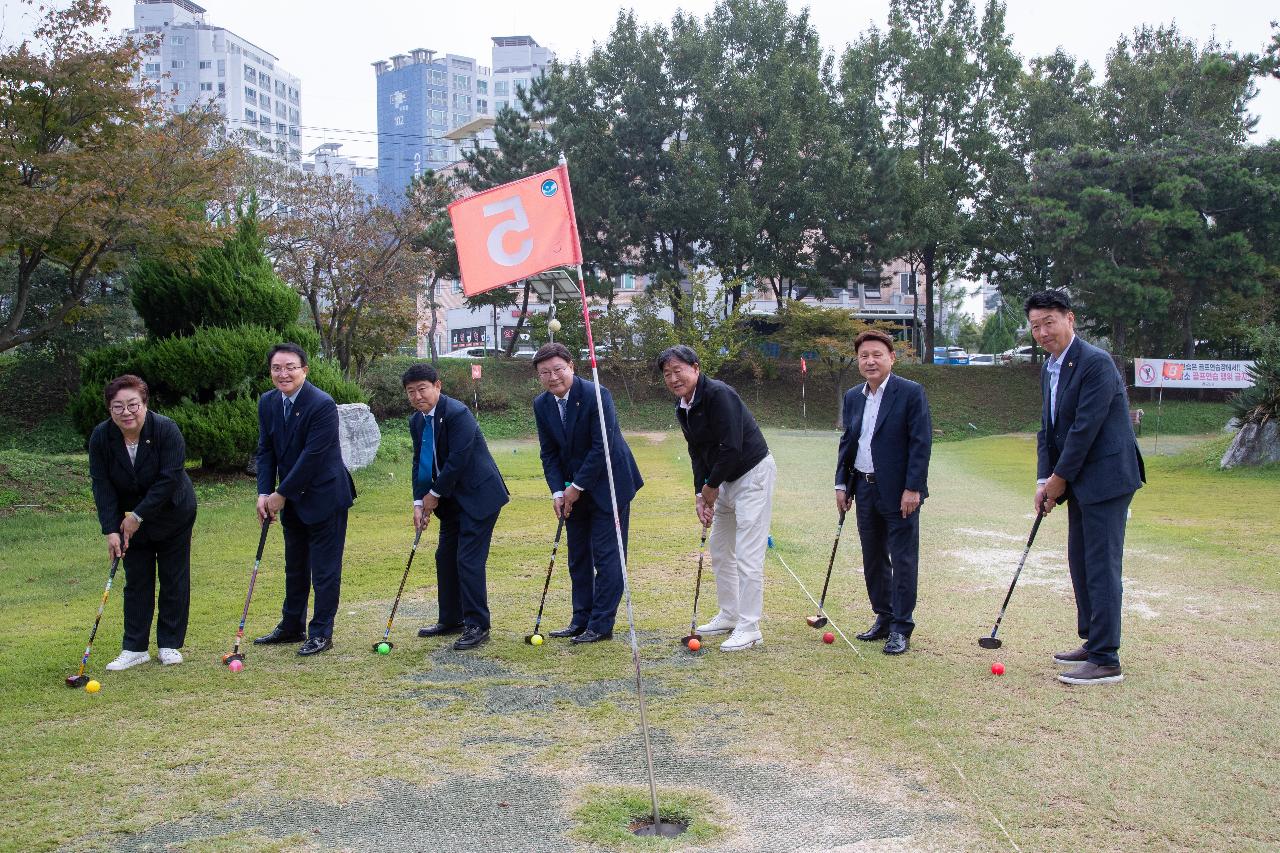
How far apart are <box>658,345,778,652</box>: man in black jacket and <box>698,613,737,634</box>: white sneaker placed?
25 centimetres

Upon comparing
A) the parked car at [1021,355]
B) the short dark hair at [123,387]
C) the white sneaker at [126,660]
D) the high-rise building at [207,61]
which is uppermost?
the high-rise building at [207,61]

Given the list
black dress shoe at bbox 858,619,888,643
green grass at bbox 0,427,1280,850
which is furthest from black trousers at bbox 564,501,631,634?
black dress shoe at bbox 858,619,888,643

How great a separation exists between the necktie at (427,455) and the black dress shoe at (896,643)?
2995 millimetres

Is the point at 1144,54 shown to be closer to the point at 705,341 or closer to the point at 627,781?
the point at 705,341

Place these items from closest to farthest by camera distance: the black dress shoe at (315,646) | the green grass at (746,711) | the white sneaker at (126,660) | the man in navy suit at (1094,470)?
the green grass at (746,711) < the man in navy suit at (1094,470) < the white sneaker at (126,660) < the black dress shoe at (315,646)

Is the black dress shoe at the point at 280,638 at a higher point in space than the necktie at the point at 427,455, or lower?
lower

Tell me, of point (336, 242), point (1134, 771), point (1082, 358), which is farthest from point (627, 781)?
point (336, 242)

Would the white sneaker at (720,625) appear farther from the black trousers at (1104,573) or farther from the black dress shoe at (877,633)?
the black trousers at (1104,573)

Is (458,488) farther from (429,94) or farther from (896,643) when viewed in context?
(429,94)

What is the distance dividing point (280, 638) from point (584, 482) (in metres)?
2.20

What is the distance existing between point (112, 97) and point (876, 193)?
31599 mm

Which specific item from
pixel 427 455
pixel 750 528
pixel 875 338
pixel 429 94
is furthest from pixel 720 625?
pixel 429 94

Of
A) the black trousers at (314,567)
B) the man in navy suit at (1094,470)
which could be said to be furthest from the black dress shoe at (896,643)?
the black trousers at (314,567)

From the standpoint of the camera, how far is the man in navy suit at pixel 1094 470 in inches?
208
